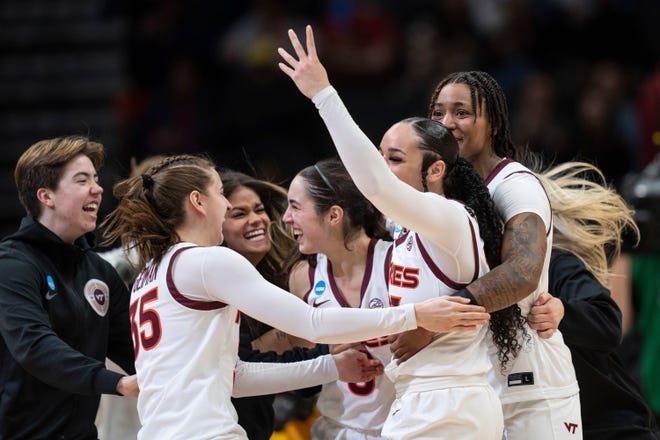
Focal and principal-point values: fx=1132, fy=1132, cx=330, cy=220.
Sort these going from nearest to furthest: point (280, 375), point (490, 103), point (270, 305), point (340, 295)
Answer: point (270, 305) < point (280, 375) < point (490, 103) < point (340, 295)

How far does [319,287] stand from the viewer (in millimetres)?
5359

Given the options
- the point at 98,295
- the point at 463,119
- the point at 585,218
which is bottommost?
the point at 98,295

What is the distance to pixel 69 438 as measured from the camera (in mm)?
5016

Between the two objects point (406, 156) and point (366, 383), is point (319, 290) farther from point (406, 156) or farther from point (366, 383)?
point (406, 156)

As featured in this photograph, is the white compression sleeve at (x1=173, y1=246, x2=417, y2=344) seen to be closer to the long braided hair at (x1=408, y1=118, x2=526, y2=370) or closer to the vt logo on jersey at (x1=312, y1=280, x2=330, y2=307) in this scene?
the long braided hair at (x1=408, y1=118, x2=526, y2=370)

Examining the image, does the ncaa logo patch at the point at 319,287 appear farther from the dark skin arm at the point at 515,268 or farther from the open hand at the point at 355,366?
the dark skin arm at the point at 515,268

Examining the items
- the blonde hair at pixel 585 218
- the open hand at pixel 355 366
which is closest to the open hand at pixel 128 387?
the open hand at pixel 355 366

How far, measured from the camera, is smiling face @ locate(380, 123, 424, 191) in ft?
14.9

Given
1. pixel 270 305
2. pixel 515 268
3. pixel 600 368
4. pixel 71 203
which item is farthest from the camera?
pixel 600 368

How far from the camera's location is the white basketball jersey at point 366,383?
203 inches

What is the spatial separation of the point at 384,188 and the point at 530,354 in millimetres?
1110

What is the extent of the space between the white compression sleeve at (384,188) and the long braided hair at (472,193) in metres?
0.30

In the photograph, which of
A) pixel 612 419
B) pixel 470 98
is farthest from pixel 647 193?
pixel 470 98

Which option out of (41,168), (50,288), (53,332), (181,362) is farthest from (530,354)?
(41,168)
